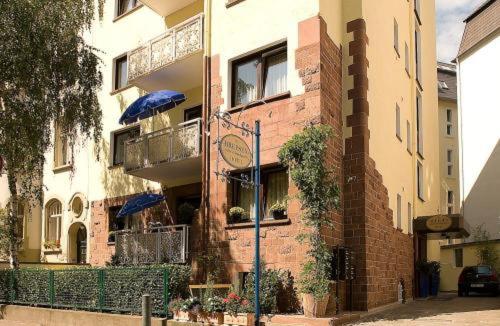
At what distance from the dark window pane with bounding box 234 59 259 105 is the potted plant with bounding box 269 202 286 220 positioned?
124 inches

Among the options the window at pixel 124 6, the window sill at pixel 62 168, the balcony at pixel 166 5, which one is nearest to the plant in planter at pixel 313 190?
the balcony at pixel 166 5

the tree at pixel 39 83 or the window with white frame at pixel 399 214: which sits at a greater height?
the tree at pixel 39 83

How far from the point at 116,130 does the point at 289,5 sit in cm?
997

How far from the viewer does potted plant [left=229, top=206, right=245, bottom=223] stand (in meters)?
15.6

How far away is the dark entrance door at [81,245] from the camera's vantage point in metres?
25.2

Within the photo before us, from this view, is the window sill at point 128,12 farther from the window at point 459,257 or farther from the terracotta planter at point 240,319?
the window at point 459,257

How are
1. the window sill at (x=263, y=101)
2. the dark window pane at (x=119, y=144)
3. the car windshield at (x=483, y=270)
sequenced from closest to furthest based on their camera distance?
the window sill at (x=263, y=101)
the dark window pane at (x=119, y=144)
the car windshield at (x=483, y=270)

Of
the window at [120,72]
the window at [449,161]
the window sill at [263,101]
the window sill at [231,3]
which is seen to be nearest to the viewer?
the window sill at [263,101]

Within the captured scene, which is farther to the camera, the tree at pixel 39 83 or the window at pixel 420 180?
the window at pixel 420 180

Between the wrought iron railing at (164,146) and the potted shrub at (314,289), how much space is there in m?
5.96

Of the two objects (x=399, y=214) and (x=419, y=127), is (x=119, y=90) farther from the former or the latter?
(x=419, y=127)

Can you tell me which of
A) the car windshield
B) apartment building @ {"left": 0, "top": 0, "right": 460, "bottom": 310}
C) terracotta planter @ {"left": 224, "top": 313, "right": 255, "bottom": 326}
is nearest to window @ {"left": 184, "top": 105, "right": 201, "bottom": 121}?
apartment building @ {"left": 0, "top": 0, "right": 460, "bottom": 310}

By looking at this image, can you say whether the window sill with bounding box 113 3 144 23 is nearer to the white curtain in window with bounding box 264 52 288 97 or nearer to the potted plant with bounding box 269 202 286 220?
the white curtain in window with bounding box 264 52 288 97

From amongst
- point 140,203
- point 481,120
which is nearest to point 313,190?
point 140,203
